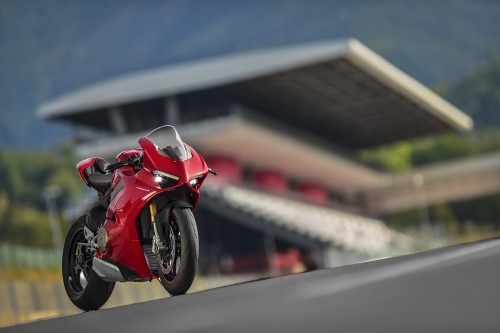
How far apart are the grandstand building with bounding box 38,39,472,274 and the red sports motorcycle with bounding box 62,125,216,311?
4939 centimetres

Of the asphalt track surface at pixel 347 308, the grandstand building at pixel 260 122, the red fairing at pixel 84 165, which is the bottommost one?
the asphalt track surface at pixel 347 308

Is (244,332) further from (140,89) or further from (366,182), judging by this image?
(366,182)

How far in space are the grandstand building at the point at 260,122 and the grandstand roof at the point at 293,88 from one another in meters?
0.09

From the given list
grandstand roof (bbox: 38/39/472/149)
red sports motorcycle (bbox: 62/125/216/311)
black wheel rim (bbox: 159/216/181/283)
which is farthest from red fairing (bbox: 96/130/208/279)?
grandstand roof (bbox: 38/39/472/149)

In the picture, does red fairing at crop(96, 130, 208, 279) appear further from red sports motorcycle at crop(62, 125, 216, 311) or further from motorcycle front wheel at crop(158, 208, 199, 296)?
motorcycle front wheel at crop(158, 208, 199, 296)

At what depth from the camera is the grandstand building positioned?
2365 inches

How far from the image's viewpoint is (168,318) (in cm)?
567

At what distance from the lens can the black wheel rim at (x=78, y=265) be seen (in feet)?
29.0

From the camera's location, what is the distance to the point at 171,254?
831 centimetres

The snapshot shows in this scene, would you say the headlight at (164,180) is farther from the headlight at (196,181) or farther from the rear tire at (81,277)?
the rear tire at (81,277)

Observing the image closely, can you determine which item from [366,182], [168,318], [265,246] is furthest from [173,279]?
[366,182]

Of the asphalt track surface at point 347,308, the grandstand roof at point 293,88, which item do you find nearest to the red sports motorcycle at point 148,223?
the asphalt track surface at point 347,308

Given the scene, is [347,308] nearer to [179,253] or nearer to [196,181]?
[179,253]

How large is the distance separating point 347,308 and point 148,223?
391 cm
